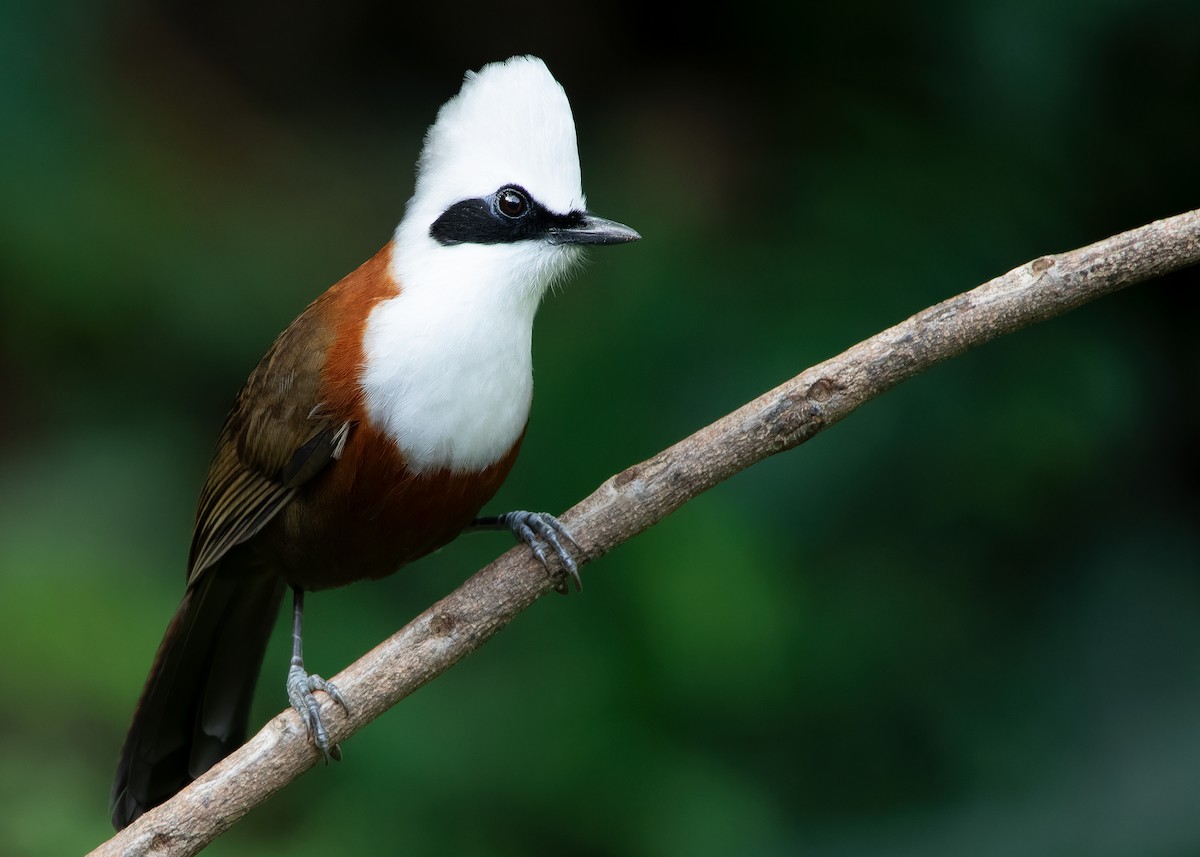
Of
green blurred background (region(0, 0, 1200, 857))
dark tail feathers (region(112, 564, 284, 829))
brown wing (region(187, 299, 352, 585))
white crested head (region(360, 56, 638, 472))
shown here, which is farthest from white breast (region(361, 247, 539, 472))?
green blurred background (region(0, 0, 1200, 857))

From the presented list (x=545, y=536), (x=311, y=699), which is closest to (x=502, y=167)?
(x=545, y=536)

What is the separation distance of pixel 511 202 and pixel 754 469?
4.01ft

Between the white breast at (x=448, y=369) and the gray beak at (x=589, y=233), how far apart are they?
0.15 metres

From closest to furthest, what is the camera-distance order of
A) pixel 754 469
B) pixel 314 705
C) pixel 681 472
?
pixel 681 472, pixel 314 705, pixel 754 469

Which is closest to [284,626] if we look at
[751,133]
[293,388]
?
[293,388]

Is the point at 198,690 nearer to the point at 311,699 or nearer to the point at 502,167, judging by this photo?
the point at 311,699

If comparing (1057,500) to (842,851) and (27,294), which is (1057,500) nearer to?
(842,851)

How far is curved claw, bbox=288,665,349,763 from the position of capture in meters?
2.66

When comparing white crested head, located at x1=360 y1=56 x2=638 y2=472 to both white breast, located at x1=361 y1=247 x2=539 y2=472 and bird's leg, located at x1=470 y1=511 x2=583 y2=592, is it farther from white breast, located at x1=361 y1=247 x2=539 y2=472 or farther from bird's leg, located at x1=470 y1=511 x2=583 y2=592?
bird's leg, located at x1=470 y1=511 x2=583 y2=592

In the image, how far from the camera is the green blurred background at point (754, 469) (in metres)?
3.65

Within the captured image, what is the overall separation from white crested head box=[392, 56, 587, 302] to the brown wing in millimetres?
303

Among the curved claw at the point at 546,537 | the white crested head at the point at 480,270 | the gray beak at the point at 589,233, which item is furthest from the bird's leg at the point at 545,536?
the gray beak at the point at 589,233

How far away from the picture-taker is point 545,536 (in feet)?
9.39

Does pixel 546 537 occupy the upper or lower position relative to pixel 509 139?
lower
